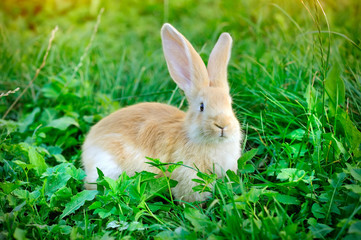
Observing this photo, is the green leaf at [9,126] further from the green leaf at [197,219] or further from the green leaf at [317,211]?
the green leaf at [317,211]

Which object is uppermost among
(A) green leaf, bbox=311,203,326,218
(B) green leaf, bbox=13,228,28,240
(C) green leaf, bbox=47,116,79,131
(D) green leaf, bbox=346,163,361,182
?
(D) green leaf, bbox=346,163,361,182

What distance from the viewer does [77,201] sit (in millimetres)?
2717

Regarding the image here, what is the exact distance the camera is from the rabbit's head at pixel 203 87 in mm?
Answer: 2848

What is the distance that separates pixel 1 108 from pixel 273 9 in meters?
3.97

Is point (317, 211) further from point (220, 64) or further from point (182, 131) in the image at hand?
point (220, 64)

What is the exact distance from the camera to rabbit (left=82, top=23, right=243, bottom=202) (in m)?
2.93

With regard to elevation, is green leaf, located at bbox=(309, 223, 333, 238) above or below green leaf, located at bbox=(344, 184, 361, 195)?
below

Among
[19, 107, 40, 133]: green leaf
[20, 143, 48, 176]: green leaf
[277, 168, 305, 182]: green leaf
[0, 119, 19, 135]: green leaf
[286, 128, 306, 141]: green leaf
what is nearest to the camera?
[277, 168, 305, 182]: green leaf

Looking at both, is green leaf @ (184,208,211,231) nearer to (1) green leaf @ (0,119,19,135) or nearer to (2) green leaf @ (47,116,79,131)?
(2) green leaf @ (47,116,79,131)

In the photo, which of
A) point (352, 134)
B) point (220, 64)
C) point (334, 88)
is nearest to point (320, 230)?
point (352, 134)

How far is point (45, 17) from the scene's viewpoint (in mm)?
6691

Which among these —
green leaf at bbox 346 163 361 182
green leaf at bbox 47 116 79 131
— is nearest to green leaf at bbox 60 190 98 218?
green leaf at bbox 47 116 79 131

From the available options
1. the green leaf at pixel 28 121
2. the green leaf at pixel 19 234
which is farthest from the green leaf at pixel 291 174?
the green leaf at pixel 28 121

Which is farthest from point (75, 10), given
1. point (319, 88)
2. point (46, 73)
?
point (319, 88)
